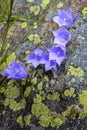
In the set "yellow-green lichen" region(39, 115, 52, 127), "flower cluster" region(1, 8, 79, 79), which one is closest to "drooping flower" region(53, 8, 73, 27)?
"flower cluster" region(1, 8, 79, 79)

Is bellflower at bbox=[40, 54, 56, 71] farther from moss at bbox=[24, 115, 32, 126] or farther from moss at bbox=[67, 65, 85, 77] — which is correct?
moss at bbox=[24, 115, 32, 126]

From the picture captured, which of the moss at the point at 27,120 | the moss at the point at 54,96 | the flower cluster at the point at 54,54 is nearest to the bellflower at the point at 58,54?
the flower cluster at the point at 54,54

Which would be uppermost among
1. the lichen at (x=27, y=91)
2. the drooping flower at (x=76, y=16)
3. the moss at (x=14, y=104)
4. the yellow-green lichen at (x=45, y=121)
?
the drooping flower at (x=76, y=16)

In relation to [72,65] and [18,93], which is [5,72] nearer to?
[18,93]

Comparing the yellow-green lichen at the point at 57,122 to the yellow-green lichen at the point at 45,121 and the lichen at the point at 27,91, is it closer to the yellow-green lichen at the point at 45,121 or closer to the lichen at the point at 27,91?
the yellow-green lichen at the point at 45,121

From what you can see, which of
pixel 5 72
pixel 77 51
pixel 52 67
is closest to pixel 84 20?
pixel 77 51

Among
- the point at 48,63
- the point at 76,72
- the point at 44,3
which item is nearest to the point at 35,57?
the point at 48,63
